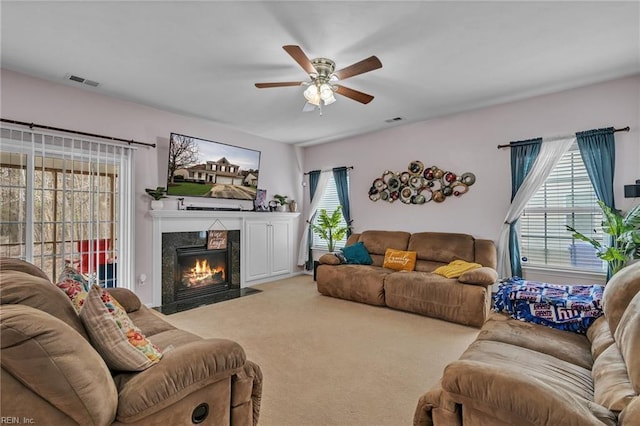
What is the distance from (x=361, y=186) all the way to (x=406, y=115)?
1.55 metres

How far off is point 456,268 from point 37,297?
158 inches

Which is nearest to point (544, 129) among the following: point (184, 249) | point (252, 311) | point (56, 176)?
point (252, 311)

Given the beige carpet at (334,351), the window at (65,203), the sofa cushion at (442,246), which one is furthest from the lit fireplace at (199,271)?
the sofa cushion at (442,246)

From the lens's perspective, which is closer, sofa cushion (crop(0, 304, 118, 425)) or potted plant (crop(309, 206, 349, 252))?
→ sofa cushion (crop(0, 304, 118, 425))

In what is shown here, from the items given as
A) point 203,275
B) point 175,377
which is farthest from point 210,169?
point 175,377

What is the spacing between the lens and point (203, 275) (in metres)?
4.93

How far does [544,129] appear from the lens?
12.8ft

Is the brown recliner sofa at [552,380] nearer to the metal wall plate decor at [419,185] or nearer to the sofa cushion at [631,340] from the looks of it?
the sofa cushion at [631,340]

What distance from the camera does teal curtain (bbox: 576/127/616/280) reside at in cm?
341

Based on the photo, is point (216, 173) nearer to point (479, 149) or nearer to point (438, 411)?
point (479, 149)

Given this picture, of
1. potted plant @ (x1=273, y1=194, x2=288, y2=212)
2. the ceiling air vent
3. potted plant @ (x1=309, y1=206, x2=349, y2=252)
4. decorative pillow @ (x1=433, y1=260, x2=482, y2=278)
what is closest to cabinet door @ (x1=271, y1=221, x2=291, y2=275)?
potted plant @ (x1=273, y1=194, x2=288, y2=212)

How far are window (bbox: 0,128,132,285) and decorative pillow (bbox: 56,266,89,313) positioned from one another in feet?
6.46

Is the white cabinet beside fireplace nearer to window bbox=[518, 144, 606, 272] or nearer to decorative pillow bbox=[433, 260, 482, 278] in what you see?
decorative pillow bbox=[433, 260, 482, 278]

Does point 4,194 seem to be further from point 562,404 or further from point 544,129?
point 544,129
